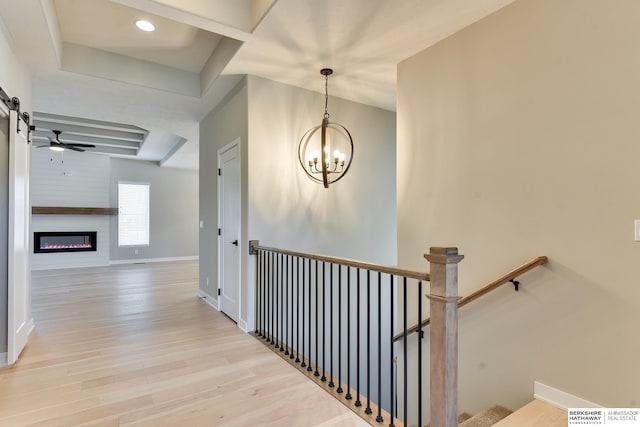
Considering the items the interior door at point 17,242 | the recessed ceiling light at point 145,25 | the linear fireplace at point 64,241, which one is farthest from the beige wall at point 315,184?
the linear fireplace at point 64,241

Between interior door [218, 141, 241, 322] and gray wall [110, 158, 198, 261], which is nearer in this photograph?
interior door [218, 141, 241, 322]

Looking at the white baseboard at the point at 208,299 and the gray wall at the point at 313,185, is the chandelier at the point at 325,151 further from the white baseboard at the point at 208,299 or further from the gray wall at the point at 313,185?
the white baseboard at the point at 208,299

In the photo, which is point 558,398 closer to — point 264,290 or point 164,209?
point 264,290

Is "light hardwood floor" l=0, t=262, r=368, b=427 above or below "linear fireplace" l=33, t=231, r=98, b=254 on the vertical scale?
below

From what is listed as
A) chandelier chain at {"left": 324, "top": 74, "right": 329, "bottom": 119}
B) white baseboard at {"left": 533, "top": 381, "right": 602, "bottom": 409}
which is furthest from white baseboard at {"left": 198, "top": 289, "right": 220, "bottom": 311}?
white baseboard at {"left": 533, "top": 381, "right": 602, "bottom": 409}

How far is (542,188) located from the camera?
7.02ft

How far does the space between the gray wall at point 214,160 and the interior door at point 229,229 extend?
16 centimetres

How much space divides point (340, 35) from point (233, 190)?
6.93ft

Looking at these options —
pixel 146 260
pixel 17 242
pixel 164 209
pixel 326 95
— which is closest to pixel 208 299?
pixel 17 242

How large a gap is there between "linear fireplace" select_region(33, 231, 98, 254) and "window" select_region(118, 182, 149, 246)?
2.17 feet

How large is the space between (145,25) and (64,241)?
23.4 ft

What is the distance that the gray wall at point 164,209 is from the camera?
870 cm

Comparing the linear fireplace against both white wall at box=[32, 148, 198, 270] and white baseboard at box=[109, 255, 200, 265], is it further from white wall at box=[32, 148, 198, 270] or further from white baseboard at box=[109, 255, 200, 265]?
white baseboard at box=[109, 255, 200, 265]

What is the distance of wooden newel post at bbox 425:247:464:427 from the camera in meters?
1.51
